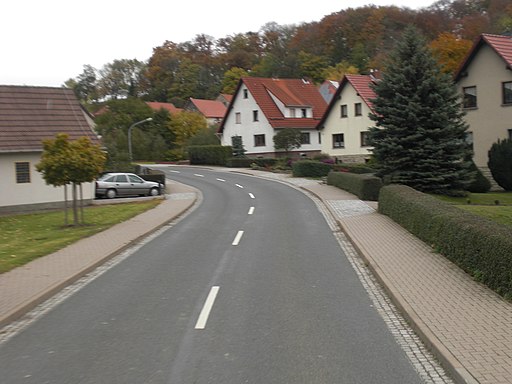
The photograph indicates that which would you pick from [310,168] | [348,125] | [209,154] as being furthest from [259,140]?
[310,168]

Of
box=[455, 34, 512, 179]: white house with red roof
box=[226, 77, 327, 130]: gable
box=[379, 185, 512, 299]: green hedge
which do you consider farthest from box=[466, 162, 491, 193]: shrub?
box=[226, 77, 327, 130]: gable

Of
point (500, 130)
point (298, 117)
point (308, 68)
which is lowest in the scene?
point (500, 130)

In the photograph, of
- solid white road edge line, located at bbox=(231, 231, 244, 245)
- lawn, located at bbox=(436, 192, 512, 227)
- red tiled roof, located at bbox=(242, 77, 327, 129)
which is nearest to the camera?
solid white road edge line, located at bbox=(231, 231, 244, 245)

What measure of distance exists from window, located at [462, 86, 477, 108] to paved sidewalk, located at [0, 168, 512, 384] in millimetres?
20887

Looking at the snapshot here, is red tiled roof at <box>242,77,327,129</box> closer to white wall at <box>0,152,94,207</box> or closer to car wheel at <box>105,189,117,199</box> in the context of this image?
car wheel at <box>105,189,117,199</box>

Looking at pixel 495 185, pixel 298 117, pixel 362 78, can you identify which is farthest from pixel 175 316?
pixel 298 117

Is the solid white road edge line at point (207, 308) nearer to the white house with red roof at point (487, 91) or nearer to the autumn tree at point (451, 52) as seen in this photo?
the white house with red roof at point (487, 91)

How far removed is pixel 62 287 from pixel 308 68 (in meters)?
85.5

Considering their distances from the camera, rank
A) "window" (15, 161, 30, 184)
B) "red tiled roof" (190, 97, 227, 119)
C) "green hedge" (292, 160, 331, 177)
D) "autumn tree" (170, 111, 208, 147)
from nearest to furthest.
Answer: "window" (15, 161, 30, 184), "green hedge" (292, 160, 331, 177), "autumn tree" (170, 111, 208, 147), "red tiled roof" (190, 97, 227, 119)

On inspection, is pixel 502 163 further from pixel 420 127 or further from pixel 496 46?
pixel 420 127

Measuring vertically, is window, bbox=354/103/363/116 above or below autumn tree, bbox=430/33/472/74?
below

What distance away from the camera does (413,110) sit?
1052 inches

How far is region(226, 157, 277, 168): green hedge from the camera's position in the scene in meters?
53.4

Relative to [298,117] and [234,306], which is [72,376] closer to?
[234,306]
